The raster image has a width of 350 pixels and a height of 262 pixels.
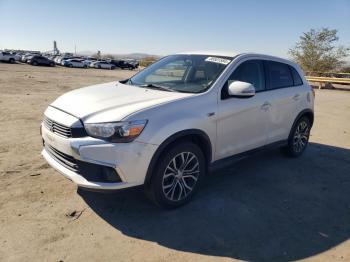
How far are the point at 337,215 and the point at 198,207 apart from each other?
1731 millimetres

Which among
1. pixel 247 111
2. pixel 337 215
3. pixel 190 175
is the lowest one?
pixel 337 215

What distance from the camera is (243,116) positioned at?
460 centimetres

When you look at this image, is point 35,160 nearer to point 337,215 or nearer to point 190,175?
point 190,175

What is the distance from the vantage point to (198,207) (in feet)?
13.7

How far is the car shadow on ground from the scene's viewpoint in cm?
344

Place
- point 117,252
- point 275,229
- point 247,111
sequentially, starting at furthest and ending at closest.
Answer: point 247,111 → point 275,229 → point 117,252

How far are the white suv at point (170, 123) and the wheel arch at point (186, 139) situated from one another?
0.04 feet

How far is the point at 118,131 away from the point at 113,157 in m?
0.26

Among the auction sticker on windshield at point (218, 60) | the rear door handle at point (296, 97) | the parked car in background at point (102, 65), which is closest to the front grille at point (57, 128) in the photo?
the auction sticker on windshield at point (218, 60)

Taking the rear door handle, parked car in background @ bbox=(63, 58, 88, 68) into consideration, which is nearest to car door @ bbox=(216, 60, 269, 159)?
the rear door handle

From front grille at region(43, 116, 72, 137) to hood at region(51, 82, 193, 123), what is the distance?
0.18 metres

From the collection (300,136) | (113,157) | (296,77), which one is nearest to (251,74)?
(296,77)

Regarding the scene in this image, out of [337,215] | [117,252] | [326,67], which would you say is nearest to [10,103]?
[117,252]

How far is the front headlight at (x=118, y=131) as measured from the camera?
340 cm
